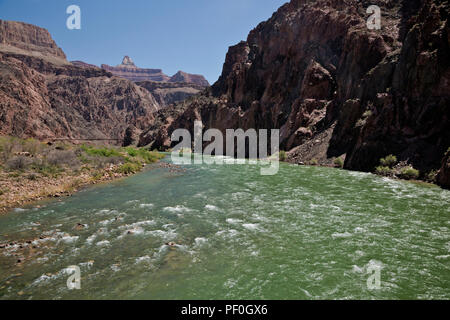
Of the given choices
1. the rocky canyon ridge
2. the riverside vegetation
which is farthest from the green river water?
the rocky canyon ridge

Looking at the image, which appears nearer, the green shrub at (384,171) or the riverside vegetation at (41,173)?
the riverside vegetation at (41,173)

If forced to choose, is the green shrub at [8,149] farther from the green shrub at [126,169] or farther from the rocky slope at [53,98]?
the rocky slope at [53,98]

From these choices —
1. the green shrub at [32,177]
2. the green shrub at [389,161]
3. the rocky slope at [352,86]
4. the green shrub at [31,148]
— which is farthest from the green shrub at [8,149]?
the rocky slope at [352,86]

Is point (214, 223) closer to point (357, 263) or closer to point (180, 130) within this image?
point (357, 263)

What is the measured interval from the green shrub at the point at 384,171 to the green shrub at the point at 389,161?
0.51 m

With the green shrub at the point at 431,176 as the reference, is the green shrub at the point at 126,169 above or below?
below

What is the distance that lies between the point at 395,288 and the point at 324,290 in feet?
5.77

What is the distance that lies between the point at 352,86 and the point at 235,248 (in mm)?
37165

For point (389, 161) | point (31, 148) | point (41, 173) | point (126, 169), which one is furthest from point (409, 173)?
point (31, 148)

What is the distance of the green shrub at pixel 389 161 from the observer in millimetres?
21875

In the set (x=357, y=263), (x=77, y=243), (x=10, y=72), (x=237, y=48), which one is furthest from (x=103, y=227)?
(x=237, y=48)

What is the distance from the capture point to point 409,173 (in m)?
19.5

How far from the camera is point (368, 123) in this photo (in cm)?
2611
